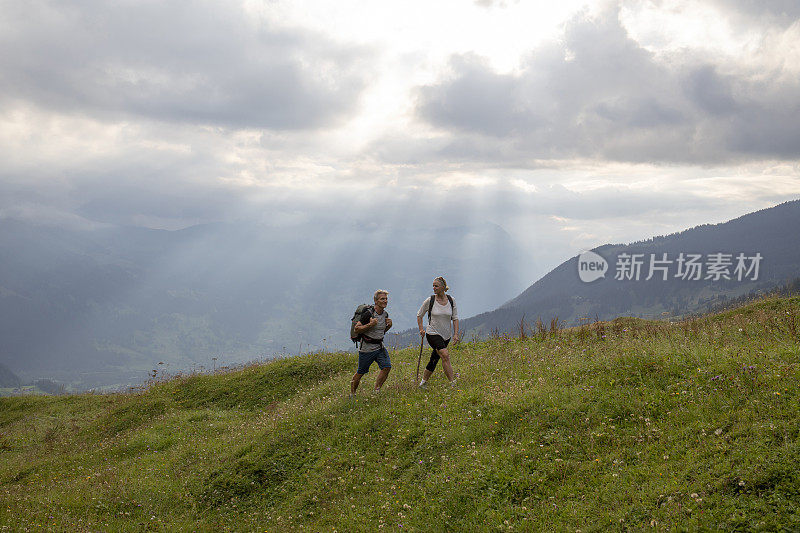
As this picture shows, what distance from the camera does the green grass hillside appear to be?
6.91m

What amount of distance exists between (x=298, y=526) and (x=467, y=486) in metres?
3.63

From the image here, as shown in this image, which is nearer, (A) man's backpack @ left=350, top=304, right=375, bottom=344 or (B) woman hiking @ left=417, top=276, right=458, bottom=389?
(B) woman hiking @ left=417, top=276, right=458, bottom=389

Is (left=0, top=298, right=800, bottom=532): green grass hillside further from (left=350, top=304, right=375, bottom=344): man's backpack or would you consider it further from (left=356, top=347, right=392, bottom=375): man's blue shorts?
(left=350, top=304, right=375, bottom=344): man's backpack

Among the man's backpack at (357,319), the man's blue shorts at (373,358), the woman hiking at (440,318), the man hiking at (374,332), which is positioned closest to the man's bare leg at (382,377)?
the man hiking at (374,332)

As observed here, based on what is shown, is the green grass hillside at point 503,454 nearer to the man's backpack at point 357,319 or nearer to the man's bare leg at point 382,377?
the man's bare leg at point 382,377

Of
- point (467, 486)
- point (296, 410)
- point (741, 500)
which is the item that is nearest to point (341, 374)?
point (296, 410)

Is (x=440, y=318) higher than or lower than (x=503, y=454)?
higher

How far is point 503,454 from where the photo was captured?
892 cm

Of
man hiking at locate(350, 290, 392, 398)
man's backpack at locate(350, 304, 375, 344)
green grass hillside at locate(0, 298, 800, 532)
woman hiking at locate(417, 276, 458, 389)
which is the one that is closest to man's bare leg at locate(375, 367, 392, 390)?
man hiking at locate(350, 290, 392, 398)

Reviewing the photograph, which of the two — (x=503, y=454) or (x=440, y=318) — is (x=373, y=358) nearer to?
(x=440, y=318)

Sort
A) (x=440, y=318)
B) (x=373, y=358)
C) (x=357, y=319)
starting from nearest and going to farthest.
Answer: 1. (x=440, y=318)
2. (x=357, y=319)
3. (x=373, y=358)

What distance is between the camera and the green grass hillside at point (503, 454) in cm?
691

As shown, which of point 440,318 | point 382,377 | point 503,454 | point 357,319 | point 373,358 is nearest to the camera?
point 503,454

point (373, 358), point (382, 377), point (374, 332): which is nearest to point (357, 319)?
point (374, 332)
